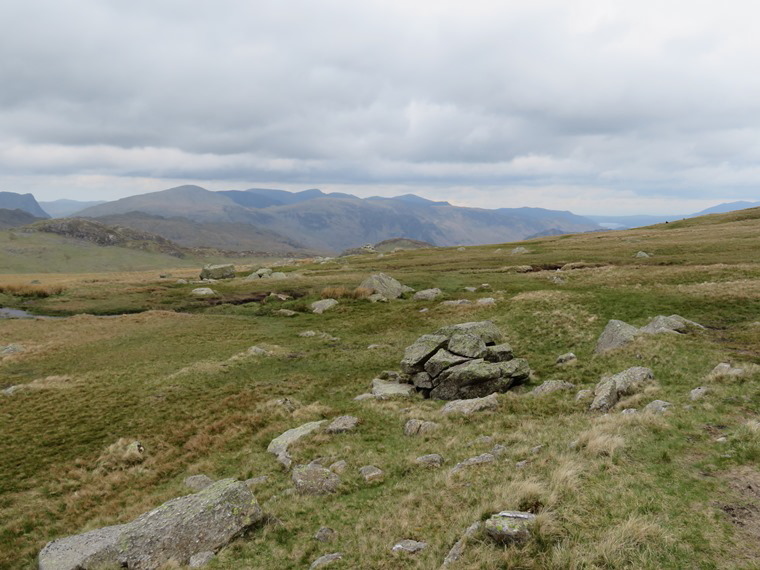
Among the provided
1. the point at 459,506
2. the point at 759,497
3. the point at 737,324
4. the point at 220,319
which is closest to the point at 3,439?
the point at 459,506

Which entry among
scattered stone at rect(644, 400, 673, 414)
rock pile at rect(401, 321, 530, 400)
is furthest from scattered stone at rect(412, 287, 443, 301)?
scattered stone at rect(644, 400, 673, 414)

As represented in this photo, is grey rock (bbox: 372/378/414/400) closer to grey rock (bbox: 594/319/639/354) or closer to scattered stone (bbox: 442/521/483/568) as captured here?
grey rock (bbox: 594/319/639/354)

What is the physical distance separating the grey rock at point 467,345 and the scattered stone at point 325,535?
1842cm

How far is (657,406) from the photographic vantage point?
19.0 meters

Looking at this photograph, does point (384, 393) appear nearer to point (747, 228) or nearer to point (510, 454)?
point (510, 454)

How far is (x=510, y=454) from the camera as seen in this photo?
1631 cm

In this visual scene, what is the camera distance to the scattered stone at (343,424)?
2319 centimetres

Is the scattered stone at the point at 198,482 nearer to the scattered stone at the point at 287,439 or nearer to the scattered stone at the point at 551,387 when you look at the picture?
the scattered stone at the point at 287,439

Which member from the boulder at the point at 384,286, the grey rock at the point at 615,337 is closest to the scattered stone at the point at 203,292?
the boulder at the point at 384,286

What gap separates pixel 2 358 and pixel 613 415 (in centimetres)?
5461

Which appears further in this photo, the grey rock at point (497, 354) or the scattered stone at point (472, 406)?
the grey rock at point (497, 354)

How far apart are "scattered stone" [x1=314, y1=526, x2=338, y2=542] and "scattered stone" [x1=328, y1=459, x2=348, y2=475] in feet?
14.6

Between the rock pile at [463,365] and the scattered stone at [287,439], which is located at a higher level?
the rock pile at [463,365]

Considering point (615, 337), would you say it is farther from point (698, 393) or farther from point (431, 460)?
point (431, 460)
